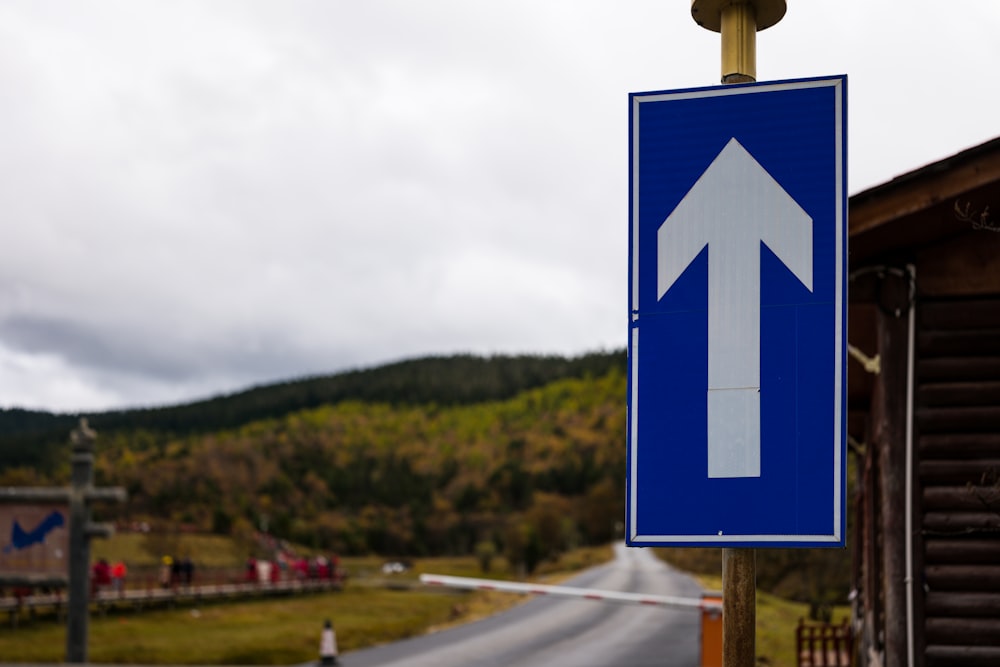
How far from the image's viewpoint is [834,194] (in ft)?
10.0

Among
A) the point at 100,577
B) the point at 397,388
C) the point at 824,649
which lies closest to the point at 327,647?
the point at 824,649

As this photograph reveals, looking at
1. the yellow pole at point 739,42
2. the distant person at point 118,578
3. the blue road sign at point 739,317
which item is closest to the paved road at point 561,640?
the distant person at point 118,578

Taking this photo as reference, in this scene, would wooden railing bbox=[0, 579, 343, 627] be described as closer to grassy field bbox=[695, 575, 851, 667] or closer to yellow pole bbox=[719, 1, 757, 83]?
grassy field bbox=[695, 575, 851, 667]

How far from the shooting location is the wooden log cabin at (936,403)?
7.36 metres

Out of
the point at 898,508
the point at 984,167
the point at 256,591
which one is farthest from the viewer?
the point at 256,591

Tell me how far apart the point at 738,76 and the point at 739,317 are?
2.39 feet

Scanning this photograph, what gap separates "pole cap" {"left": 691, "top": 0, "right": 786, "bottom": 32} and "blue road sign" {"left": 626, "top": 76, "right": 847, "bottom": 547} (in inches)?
13.4

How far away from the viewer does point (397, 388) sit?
173 m

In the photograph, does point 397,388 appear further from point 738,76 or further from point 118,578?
point 738,76

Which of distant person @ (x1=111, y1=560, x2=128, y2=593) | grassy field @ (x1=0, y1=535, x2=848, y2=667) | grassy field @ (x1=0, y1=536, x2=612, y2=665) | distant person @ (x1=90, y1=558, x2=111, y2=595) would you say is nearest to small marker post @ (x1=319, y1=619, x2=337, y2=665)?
grassy field @ (x1=0, y1=535, x2=848, y2=667)

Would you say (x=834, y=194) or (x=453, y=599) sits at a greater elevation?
(x=834, y=194)

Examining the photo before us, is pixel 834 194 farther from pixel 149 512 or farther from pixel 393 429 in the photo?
pixel 393 429

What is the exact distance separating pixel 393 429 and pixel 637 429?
6140 inches

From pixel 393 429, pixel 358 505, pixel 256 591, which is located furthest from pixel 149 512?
pixel 393 429
